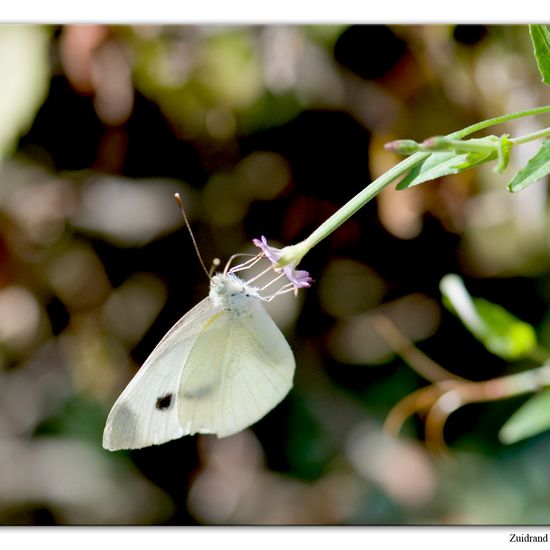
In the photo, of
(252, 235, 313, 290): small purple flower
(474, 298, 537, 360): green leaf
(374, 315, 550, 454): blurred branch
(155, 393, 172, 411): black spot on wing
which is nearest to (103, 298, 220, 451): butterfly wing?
(155, 393, 172, 411): black spot on wing

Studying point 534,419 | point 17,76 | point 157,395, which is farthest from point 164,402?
point 17,76

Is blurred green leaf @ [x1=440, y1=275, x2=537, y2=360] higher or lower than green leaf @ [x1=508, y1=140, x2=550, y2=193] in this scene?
lower

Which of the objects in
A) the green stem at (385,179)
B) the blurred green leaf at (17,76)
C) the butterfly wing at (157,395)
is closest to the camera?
the green stem at (385,179)

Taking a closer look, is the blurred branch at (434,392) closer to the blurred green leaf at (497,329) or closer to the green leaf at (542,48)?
the blurred green leaf at (497,329)

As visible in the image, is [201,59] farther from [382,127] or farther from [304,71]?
[382,127]

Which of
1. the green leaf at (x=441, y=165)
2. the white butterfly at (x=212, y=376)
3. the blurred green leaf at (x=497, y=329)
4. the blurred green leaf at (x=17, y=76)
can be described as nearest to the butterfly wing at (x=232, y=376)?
the white butterfly at (x=212, y=376)

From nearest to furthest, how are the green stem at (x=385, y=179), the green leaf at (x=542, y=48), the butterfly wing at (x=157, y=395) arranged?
the green stem at (x=385, y=179) < the green leaf at (x=542, y=48) < the butterfly wing at (x=157, y=395)

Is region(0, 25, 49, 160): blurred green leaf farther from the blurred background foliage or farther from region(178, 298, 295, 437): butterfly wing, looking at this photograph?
region(178, 298, 295, 437): butterfly wing
